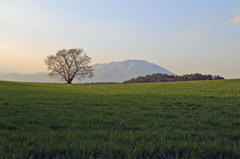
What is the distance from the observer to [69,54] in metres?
60.4

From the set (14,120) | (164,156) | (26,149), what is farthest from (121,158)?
(14,120)

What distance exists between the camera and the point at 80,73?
61531mm

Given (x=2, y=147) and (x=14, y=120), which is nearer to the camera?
(x=2, y=147)

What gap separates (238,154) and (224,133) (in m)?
1.62

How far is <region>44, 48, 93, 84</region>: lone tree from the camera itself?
59.6m

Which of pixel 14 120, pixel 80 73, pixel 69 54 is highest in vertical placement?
pixel 69 54

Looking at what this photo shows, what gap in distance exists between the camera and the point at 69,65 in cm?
6103

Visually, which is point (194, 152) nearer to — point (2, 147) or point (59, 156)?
point (59, 156)

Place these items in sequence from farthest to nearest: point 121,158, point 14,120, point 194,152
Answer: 1. point 14,120
2. point 194,152
3. point 121,158

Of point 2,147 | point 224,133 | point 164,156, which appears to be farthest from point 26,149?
point 224,133

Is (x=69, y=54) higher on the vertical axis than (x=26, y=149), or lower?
higher

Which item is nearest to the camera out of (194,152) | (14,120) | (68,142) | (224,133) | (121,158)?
(121,158)

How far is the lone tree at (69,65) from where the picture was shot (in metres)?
59.6

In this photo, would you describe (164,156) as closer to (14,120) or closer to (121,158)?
(121,158)
